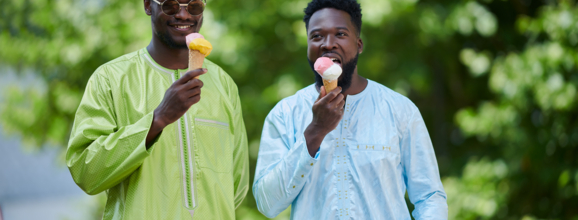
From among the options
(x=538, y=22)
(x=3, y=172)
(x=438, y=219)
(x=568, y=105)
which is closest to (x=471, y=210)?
(x=568, y=105)

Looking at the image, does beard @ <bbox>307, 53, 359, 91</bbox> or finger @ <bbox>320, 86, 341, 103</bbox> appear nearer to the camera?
finger @ <bbox>320, 86, 341, 103</bbox>

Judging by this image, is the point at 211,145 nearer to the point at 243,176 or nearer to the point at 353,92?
the point at 243,176

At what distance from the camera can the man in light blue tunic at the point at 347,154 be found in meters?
2.37

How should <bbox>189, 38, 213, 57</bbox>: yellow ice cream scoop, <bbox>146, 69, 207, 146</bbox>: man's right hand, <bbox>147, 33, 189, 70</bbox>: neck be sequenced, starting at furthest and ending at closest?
<bbox>147, 33, 189, 70</bbox>: neck → <bbox>189, 38, 213, 57</bbox>: yellow ice cream scoop → <bbox>146, 69, 207, 146</bbox>: man's right hand

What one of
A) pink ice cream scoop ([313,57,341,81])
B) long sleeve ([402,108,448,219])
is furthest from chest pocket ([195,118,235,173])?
long sleeve ([402,108,448,219])

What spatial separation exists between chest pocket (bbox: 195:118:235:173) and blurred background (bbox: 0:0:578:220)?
3.53 meters

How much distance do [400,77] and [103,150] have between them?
474cm

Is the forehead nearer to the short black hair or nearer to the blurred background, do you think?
the short black hair

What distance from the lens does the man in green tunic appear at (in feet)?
6.97

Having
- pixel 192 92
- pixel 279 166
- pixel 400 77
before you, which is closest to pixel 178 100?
pixel 192 92

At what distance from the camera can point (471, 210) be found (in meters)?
6.01

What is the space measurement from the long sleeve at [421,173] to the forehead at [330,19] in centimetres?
52

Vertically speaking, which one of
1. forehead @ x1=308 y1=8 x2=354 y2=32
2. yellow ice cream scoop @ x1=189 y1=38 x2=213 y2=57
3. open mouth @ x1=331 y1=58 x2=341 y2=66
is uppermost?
forehead @ x1=308 y1=8 x2=354 y2=32

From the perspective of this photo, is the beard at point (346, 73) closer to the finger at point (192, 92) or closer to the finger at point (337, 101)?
the finger at point (337, 101)
